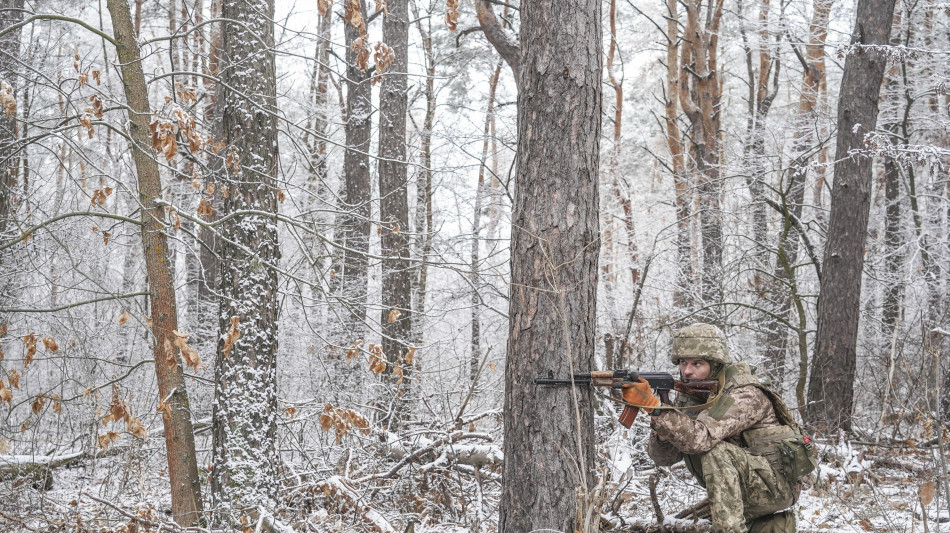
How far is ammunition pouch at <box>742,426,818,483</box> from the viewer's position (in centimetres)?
379

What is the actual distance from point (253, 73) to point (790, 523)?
16.6ft

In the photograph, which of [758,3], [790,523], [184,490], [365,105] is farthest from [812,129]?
[184,490]

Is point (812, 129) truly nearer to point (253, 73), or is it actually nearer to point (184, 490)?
point (253, 73)

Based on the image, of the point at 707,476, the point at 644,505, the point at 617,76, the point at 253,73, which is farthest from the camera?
the point at 617,76

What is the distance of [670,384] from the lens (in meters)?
3.69

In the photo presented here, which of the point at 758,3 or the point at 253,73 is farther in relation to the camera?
the point at 758,3

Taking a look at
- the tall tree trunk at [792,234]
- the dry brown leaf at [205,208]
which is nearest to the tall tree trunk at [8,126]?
the dry brown leaf at [205,208]

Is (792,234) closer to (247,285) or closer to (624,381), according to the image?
(624,381)

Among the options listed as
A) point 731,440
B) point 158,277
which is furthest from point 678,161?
point 158,277

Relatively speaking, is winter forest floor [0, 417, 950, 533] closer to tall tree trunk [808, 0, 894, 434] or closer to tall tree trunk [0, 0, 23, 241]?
tall tree trunk [808, 0, 894, 434]

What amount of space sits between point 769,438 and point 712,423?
1.41 feet

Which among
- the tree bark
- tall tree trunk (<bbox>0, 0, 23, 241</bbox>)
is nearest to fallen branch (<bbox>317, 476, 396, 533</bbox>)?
tall tree trunk (<bbox>0, 0, 23, 241</bbox>)

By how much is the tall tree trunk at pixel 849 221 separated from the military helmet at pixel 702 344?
4891mm

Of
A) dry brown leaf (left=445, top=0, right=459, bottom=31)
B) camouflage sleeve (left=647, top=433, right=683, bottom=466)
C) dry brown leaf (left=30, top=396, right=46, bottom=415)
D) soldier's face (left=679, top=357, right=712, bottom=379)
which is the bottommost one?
camouflage sleeve (left=647, top=433, right=683, bottom=466)
